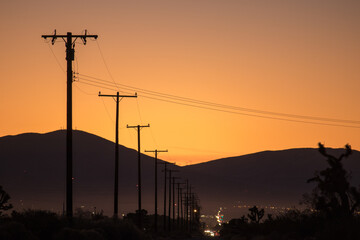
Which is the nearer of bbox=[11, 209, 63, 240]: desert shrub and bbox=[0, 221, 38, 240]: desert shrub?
bbox=[0, 221, 38, 240]: desert shrub

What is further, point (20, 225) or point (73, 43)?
point (73, 43)

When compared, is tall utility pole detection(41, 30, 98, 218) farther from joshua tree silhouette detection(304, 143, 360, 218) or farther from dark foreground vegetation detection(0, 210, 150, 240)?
joshua tree silhouette detection(304, 143, 360, 218)

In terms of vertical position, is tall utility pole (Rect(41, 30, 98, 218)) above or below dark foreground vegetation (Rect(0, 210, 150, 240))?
above

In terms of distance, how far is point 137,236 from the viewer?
137 ft

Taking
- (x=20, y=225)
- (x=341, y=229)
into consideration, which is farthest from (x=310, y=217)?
(x=20, y=225)

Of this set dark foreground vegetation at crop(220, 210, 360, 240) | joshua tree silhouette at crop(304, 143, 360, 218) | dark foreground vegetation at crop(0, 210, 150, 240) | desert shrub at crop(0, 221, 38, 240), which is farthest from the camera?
joshua tree silhouette at crop(304, 143, 360, 218)

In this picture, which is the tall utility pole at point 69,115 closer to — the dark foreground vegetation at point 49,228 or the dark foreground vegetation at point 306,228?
the dark foreground vegetation at point 49,228

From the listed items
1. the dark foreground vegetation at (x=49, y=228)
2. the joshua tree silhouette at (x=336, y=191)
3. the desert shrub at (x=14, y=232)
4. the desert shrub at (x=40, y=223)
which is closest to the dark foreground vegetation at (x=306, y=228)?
the joshua tree silhouette at (x=336, y=191)

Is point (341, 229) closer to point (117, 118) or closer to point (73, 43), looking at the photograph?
point (73, 43)

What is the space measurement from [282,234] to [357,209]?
5.20 meters

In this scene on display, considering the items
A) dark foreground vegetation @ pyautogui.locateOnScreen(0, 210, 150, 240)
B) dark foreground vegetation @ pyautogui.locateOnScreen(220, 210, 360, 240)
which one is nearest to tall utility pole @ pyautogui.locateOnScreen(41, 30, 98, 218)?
dark foreground vegetation @ pyautogui.locateOnScreen(0, 210, 150, 240)

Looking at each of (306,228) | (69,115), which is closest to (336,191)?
(306,228)

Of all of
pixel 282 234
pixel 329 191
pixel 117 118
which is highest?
pixel 117 118

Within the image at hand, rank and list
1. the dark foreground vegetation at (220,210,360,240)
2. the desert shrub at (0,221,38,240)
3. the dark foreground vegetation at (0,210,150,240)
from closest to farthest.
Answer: the desert shrub at (0,221,38,240), the dark foreground vegetation at (0,210,150,240), the dark foreground vegetation at (220,210,360,240)
